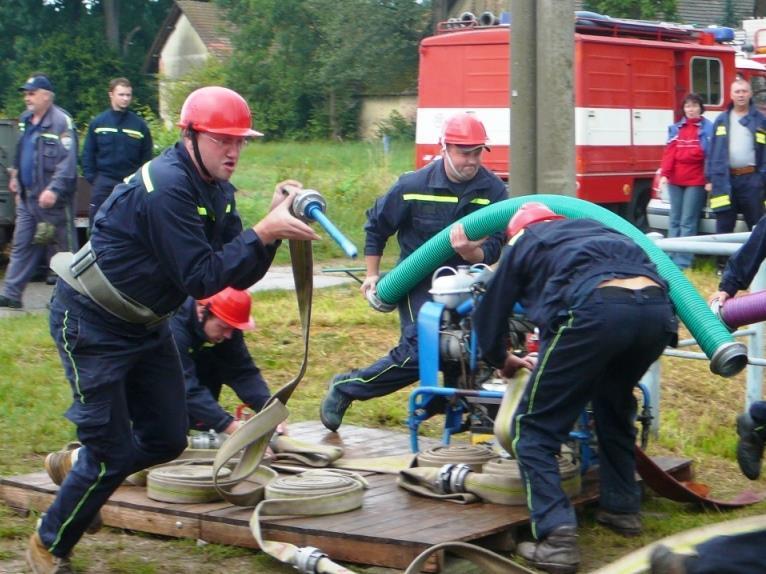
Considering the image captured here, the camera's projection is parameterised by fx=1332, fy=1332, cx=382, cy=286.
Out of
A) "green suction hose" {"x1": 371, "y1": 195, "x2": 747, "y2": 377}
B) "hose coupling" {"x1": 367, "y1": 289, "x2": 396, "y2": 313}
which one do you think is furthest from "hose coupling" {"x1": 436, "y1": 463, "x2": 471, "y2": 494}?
"hose coupling" {"x1": 367, "y1": 289, "x2": 396, "y2": 313}

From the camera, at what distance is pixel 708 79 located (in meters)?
19.6

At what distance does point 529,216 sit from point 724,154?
7.67 metres

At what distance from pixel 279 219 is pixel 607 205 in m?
13.6

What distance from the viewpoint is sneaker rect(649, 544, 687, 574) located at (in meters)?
2.92

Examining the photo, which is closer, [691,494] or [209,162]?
[209,162]

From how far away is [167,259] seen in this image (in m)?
4.98

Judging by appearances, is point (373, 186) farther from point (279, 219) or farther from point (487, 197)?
point (279, 219)

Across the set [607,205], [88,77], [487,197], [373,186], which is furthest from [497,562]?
[88,77]

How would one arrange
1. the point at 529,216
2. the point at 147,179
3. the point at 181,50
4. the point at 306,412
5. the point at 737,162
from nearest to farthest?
the point at 147,179 < the point at 529,216 < the point at 306,412 < the point at 737,162 < the point at 181,50

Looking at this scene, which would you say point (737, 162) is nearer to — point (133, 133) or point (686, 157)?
point (686, 157)

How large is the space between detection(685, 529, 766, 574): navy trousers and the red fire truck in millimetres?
13649

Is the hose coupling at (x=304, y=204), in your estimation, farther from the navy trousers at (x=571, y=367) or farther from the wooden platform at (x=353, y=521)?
the wooden platform at (x=353, y=521)

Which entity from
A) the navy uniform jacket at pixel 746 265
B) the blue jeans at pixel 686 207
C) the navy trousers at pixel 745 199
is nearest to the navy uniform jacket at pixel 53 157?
the navy trousers at pixel 745 199

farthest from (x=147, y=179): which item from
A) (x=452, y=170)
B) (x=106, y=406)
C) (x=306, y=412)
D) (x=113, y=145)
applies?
(x=113, y=145)
